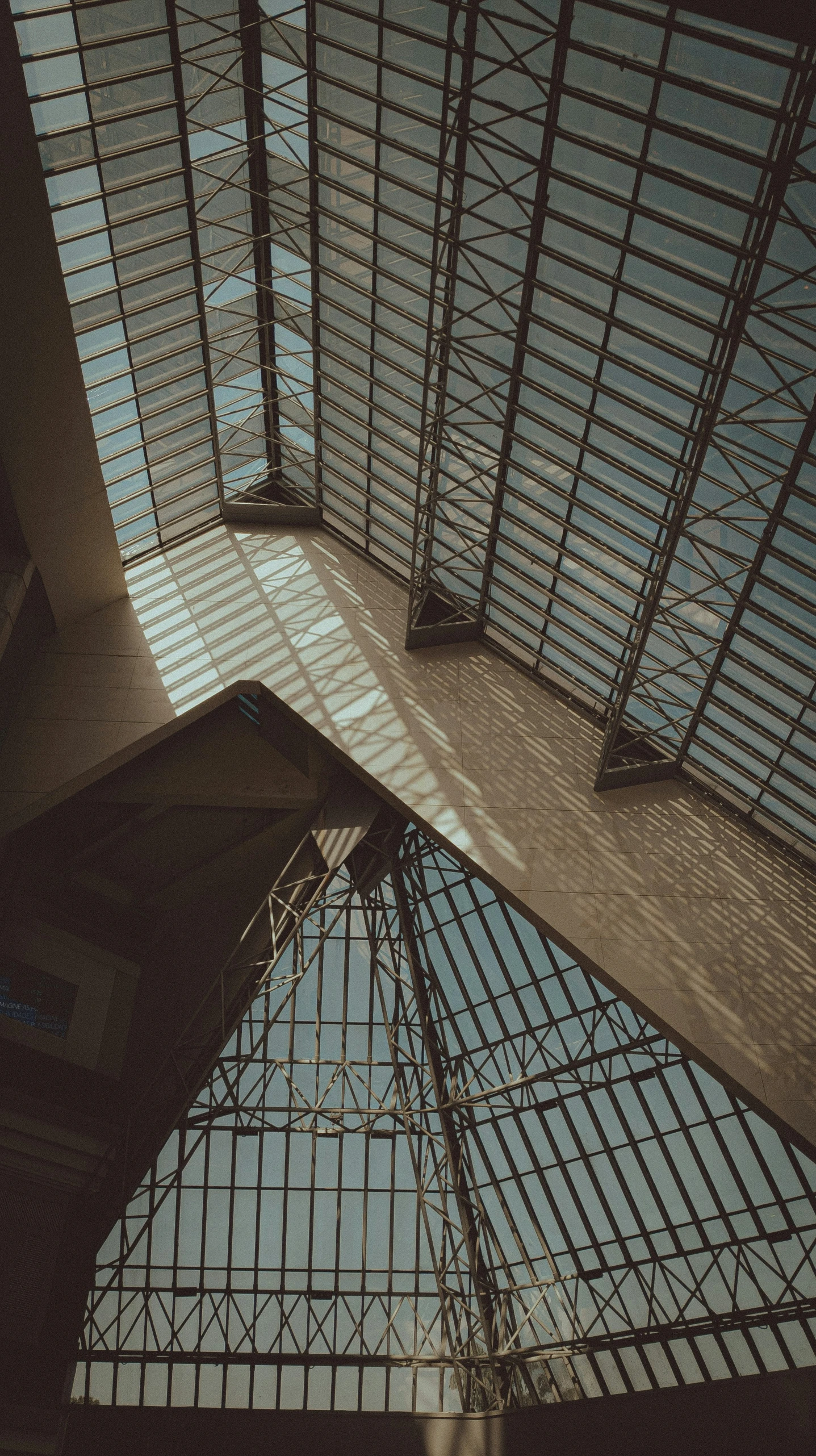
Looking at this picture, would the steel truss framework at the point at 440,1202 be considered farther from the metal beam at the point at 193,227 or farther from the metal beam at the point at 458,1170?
the metal beam at the point at 193,227

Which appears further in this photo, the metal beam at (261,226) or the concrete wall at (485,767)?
the concrete wall at (485,767)

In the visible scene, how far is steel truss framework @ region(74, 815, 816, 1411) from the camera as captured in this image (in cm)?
3036

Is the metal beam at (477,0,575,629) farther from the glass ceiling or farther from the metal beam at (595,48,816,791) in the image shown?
the metal beam at (595,48,816,791)

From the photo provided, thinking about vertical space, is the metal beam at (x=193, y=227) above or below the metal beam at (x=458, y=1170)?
above

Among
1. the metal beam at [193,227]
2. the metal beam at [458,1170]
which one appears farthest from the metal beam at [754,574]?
the metal beam at [193,227]

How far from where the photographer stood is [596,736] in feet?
97.1

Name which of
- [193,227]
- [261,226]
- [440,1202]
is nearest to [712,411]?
[193,227]

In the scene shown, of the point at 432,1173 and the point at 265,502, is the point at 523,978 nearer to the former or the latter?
the point at 432,1173

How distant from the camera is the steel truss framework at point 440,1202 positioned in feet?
99.6

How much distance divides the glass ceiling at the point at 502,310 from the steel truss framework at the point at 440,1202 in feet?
27.7

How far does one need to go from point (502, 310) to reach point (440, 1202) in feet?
88.5

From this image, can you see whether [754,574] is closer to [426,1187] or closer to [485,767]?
[485,767]

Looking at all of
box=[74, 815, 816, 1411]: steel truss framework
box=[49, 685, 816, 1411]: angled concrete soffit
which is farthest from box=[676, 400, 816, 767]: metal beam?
box=[74, 815, 816, 1411]: steel truss framework

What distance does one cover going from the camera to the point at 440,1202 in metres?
35.7
